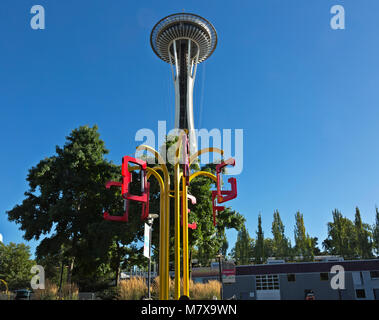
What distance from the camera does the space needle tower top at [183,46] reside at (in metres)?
45.2

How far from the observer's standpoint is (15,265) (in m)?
58.7

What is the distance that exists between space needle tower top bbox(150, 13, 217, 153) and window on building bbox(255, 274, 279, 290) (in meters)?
22.3

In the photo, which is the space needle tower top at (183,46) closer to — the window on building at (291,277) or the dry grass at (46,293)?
the window on building at (291,277)

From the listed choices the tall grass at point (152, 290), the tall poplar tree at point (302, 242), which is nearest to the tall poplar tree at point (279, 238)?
the tall poplar tree at point (302, 242)

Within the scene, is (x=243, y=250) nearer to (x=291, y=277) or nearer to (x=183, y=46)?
(x=291, y=277)

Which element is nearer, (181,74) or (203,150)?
(203,150)

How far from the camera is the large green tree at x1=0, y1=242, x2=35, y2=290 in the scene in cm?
5660

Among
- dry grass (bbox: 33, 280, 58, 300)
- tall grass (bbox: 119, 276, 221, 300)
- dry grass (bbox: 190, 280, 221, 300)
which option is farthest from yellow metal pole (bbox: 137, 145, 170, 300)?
dry grass (bbox: 33, 280, 58, 300)

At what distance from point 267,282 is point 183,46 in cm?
3564

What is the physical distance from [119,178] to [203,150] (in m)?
18.4

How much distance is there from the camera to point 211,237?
98.4 ft

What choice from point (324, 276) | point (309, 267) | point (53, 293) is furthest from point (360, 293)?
point (53, 293)
